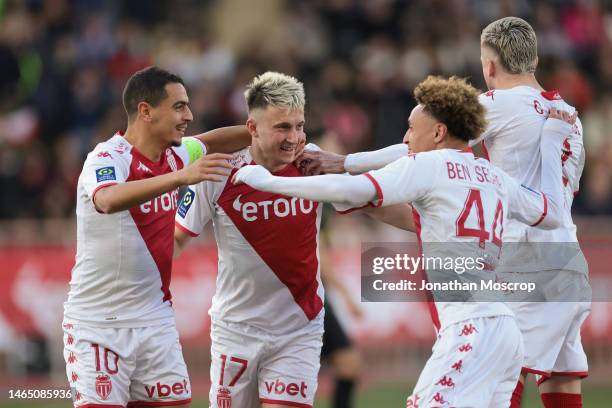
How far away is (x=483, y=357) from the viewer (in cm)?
669

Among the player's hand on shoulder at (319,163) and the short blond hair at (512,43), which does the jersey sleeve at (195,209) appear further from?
the short blond hair at (512,43)

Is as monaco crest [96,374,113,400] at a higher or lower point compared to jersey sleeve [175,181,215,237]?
lower

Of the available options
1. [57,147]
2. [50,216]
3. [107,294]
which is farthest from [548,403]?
[57,147]

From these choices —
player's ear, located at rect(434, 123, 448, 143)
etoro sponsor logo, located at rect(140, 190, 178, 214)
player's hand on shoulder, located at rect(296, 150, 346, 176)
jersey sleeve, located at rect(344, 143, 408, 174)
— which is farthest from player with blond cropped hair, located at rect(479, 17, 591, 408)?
etoro sponsor logo, located at rect(140, 190, 178, 214)

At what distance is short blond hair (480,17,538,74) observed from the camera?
765cm

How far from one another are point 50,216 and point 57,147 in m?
1.44

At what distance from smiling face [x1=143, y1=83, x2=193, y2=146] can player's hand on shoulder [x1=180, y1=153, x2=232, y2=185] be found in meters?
0.97

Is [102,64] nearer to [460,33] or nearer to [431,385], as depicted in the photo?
[460,33]

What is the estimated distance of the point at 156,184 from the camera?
22.9ft

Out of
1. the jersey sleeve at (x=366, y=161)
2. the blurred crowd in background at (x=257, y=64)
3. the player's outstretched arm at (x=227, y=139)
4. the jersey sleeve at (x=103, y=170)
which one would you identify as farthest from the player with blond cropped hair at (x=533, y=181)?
the blurred crowd in background at (x=257, y=64)

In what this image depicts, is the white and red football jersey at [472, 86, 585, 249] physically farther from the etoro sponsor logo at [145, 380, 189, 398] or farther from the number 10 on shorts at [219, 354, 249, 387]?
the etoro sponsor logo at [145, 380, 189, 398]

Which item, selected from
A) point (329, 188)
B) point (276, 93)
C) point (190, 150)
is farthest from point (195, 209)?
point (329, 188)

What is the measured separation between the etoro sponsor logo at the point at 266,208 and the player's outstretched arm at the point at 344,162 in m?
0.24

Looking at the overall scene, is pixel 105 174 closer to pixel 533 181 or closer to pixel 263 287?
pixel 263 287
